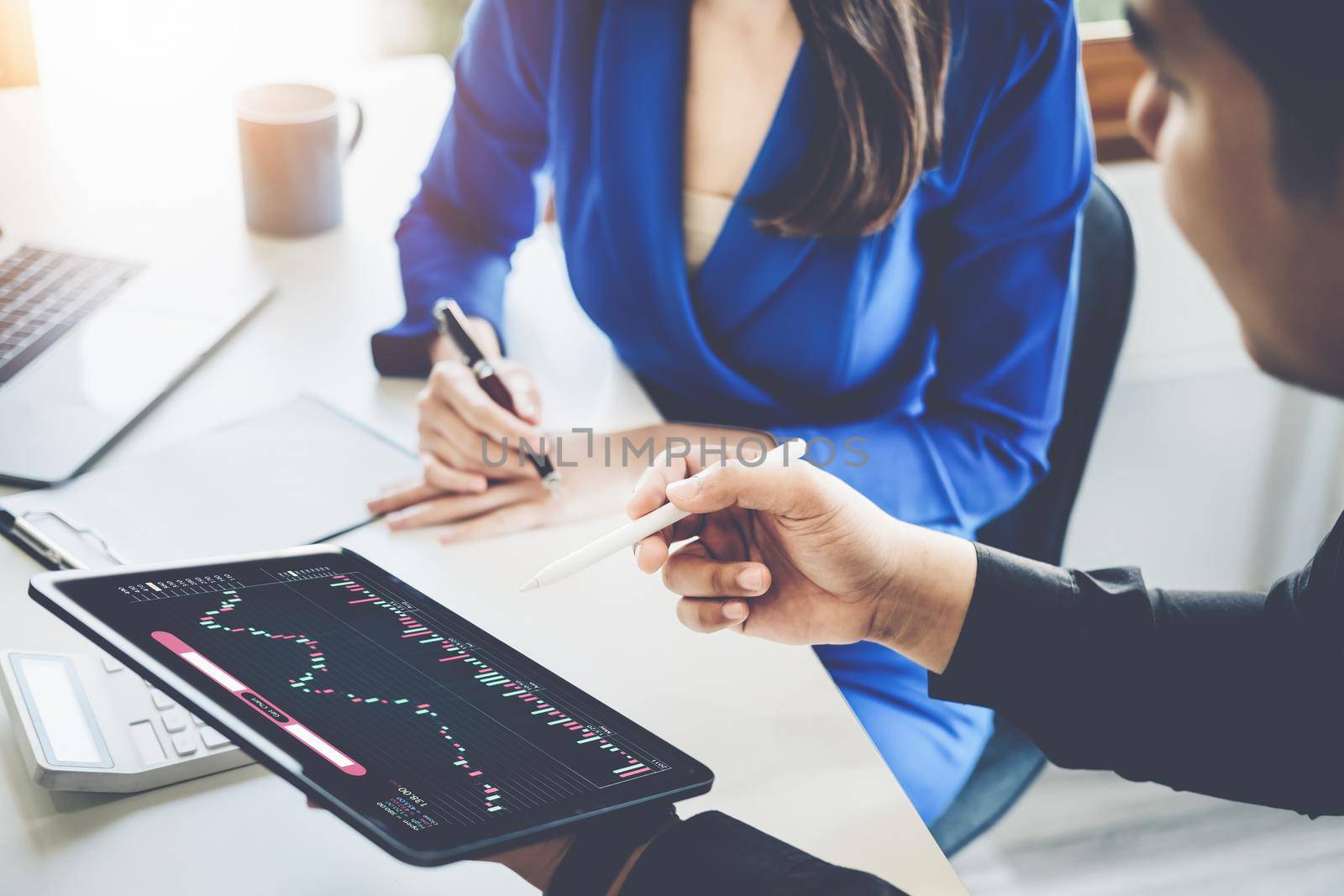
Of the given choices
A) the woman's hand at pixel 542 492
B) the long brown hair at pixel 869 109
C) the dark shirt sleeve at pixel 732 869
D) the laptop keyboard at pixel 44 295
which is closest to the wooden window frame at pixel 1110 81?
the long brown hair at pixel 869 109

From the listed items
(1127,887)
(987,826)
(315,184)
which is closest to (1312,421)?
(1127,887)

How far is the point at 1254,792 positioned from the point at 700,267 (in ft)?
2.09

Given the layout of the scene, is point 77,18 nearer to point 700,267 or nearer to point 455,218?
point 455,218

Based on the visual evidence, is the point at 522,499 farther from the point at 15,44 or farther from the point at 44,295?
the point at 15,44

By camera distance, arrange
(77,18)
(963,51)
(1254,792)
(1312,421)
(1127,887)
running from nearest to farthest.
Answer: (1254,792) < (963,51) < (77,18) < (1127,887) < (1312,421)

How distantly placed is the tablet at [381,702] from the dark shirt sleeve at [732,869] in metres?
Answer: 0.02

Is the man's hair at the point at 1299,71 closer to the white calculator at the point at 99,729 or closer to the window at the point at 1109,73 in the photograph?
the white calculator at the point at 99,729

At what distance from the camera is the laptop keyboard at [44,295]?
1.07 m

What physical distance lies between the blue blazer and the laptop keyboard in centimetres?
29

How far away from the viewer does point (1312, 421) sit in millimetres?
2021

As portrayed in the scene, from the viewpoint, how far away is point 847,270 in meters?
1.09

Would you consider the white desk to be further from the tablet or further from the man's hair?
the man's hair

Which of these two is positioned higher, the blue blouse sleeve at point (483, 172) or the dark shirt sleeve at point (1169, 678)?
the blue blouse sleeve at point (483, 172)

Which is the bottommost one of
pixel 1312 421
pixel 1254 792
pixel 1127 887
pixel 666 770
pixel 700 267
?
pixel 1127 887
